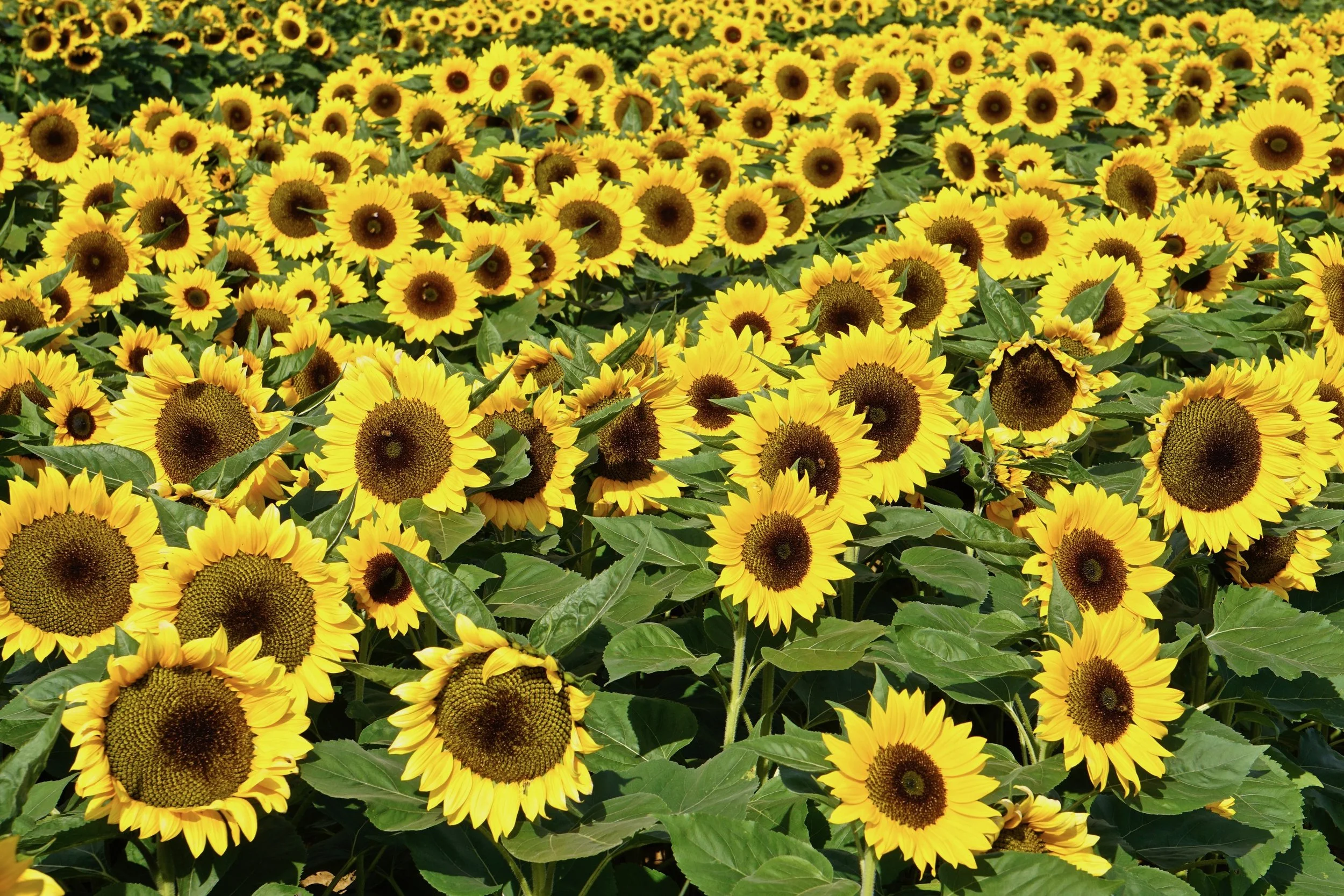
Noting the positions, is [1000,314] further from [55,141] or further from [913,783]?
[55,141]

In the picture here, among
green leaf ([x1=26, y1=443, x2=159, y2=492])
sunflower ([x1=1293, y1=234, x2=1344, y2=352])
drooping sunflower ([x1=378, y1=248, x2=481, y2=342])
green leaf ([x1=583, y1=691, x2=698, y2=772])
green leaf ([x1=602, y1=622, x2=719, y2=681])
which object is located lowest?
drooping sunflower ([x1=378, y1=248, x2=481, y2=342])

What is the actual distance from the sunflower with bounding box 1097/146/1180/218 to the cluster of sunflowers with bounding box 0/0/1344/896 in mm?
524

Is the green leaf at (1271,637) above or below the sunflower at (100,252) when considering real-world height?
above

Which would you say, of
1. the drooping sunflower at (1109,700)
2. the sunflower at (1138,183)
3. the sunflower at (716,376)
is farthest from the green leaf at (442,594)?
the sunflower at (1138,183)

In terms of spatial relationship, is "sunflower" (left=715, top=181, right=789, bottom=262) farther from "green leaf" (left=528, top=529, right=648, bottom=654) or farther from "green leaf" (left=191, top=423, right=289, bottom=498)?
"green leaf" (left=528, top=529, right=648, bottom=654)

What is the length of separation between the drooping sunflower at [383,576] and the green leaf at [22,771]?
2.29 feet

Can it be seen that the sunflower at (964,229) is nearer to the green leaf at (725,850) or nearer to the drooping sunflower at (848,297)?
the drooping sunflower at (848,297)

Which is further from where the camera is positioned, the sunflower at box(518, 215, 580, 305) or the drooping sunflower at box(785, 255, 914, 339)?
the sunflower at box(518, 215, 580, 305)

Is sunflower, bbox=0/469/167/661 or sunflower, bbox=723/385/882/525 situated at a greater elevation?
sunflower, bbox=723/385/882/525

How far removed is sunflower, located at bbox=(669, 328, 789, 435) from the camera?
130 inches

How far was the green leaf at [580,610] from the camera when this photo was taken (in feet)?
6.51

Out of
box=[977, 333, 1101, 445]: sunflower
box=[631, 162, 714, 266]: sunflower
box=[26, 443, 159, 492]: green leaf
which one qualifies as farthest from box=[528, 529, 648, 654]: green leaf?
box=[631, 162, 714, 266]: sunflower

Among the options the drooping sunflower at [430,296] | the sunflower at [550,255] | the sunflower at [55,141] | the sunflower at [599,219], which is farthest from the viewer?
the sunflower at [55,141]

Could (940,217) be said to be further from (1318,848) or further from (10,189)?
(10,189)
